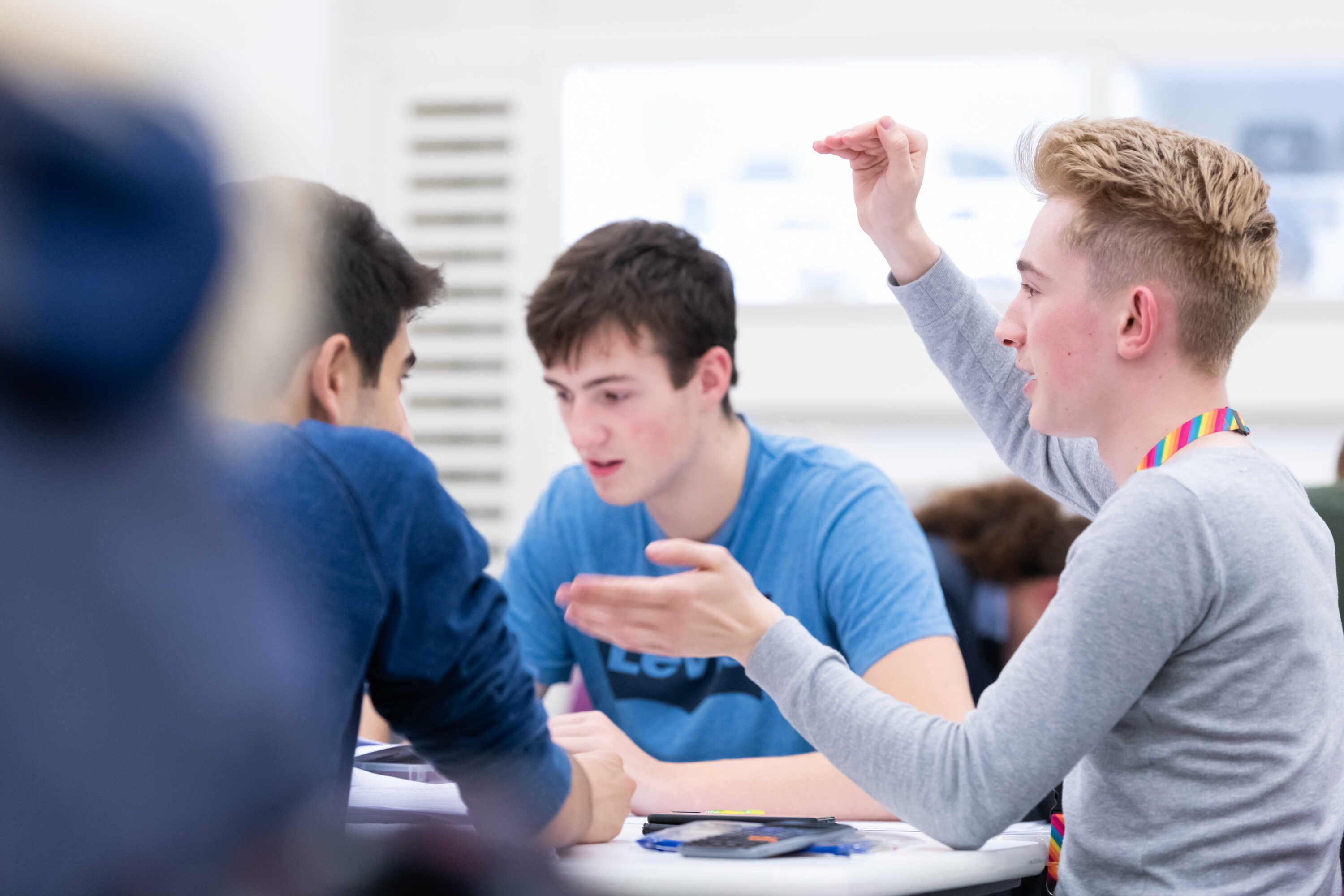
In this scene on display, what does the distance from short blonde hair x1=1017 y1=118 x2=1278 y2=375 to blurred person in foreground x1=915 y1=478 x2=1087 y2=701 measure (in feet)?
2.81

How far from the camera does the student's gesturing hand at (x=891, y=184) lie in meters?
1.31

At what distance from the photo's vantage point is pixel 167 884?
1.42 ft

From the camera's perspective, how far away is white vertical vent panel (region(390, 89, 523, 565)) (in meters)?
3.91

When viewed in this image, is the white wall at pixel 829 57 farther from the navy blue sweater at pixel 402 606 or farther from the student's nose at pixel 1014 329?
the navy blue sweater at pixel 402 606

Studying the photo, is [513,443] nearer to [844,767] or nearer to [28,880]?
[844,767]

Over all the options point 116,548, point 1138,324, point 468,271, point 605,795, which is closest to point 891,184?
point 1138,324

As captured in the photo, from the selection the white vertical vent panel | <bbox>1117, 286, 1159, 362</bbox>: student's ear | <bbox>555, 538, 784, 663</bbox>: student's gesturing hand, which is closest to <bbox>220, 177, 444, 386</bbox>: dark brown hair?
<bbox>555, 538, 784, 663</bbox>: student's gesturing hand

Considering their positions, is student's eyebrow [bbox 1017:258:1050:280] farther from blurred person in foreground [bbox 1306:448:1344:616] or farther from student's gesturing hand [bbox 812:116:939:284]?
blurred person in foreground [bbox 1306:448:1344:616]

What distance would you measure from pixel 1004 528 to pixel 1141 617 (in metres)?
1.11

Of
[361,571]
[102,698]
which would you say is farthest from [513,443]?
[102,698]

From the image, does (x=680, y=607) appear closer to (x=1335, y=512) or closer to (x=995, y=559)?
(x=1335, y=512)

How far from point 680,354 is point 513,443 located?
2220mm

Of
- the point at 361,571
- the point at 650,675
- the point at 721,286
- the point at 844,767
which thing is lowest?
the point at 650,675

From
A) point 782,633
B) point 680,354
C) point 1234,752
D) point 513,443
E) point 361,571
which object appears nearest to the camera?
point 361,571
